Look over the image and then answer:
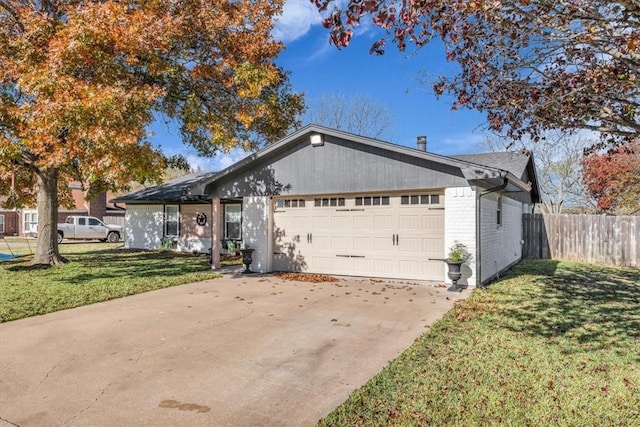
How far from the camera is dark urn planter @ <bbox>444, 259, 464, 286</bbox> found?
27.5 feet

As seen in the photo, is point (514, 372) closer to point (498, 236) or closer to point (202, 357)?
point (202, 357)

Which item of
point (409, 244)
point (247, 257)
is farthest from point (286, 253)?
point (409, 244)

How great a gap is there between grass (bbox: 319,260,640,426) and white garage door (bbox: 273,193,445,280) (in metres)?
2.50

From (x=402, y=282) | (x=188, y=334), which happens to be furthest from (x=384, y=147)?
(x=188, y=334)

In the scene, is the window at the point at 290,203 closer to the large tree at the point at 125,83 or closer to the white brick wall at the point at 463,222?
the large tree at the point at 125,83

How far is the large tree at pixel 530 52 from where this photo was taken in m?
3.37

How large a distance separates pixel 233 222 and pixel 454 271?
Result: 35.3 feet

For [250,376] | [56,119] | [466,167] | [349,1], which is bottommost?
[250,376]

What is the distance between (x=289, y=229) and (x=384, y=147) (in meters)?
3.81

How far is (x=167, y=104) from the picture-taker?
1207 centimetres

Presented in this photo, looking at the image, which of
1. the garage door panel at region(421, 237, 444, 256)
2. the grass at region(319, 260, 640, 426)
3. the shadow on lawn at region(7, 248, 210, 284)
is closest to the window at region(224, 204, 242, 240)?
the shadow on lawn at region(7, 248, 210, 284)

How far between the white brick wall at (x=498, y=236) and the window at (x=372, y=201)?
2.30m

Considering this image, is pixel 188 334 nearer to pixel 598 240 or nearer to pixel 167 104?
pixel 167 104

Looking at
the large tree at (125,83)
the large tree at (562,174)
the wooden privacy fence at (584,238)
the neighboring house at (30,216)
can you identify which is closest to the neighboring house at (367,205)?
the large tree at (125,83)
